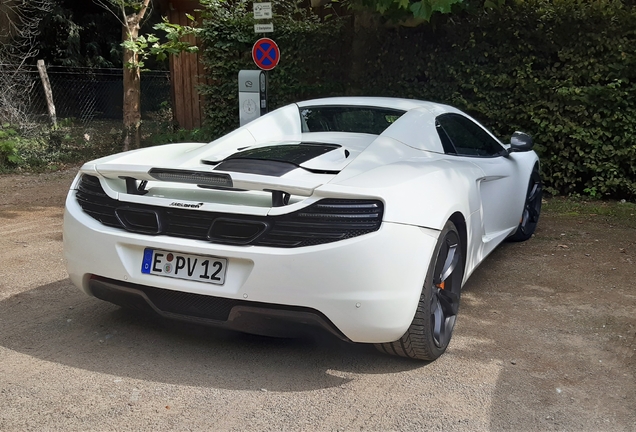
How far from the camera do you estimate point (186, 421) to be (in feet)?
9.25

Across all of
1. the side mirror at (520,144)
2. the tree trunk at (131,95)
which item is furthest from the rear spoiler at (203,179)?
the tree trunk at (131,95)

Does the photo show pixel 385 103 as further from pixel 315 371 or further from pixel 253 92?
pixel 253 92

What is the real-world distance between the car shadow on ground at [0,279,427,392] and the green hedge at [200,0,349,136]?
676cm

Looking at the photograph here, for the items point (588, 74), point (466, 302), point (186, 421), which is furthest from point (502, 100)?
point (186, 421)

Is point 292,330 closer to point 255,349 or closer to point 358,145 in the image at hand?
point 255,349

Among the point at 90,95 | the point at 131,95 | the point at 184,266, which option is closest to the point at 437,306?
the point at 184,266

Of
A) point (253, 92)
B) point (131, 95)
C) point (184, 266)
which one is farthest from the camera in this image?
point (131, 95)

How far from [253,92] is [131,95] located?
4.20 meters

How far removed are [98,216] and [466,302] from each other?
8.28ft

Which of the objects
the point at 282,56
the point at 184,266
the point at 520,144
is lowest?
the point at 184,266

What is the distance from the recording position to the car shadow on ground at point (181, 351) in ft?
10.7

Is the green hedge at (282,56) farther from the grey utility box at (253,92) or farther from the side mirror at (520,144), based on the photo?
the side mirror at (520,144)

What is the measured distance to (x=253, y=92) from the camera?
29.2ft

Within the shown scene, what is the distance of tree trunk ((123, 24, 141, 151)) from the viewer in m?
11.9
